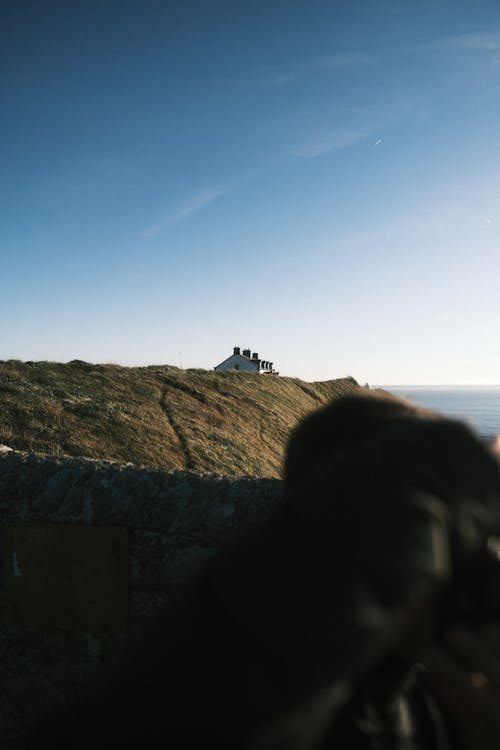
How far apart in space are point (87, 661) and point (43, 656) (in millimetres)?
295

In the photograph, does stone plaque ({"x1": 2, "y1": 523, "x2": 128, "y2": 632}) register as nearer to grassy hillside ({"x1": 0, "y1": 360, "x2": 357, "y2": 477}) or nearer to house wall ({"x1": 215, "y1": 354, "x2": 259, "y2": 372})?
grassy hillside ({"x1": 0, "y1": 360, "x2": 357, "y2": 477})

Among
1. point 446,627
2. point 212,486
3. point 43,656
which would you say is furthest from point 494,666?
point 43,656

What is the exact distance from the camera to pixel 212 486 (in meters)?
2.76

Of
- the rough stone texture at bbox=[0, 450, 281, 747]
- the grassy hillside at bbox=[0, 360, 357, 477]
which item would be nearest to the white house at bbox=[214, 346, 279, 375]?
the grassy hillside at bbox=[0, 360, 357, 477]

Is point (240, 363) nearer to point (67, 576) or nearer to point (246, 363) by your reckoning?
point (246, 363)

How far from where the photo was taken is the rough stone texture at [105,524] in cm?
271

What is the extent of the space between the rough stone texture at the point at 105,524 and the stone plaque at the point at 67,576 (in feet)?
0.15

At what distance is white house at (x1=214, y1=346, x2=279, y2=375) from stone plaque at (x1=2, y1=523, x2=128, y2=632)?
60921 mm

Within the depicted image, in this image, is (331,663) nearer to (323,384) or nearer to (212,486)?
(212,486)

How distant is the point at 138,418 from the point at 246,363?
47.2m

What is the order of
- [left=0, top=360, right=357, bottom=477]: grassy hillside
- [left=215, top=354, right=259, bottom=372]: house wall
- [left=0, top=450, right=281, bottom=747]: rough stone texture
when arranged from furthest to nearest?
[left=215, top=354, right=259, bottom=372]: house wall, [left=0, top=360, right=357, bottom=477]: grassy hillside, [left=0, top=450, right=281, bottom=747]: rough stone texture

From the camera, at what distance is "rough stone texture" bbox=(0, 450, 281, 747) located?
→ 2.71 metres

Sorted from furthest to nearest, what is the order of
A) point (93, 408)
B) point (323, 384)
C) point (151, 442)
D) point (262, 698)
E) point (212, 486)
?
point (323, 384)
point (93, 408)
point (151, 442)
point (212, 486)
point (262, 698)

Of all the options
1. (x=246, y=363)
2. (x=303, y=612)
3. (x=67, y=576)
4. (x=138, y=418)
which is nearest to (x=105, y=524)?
(x=67, y=576)
